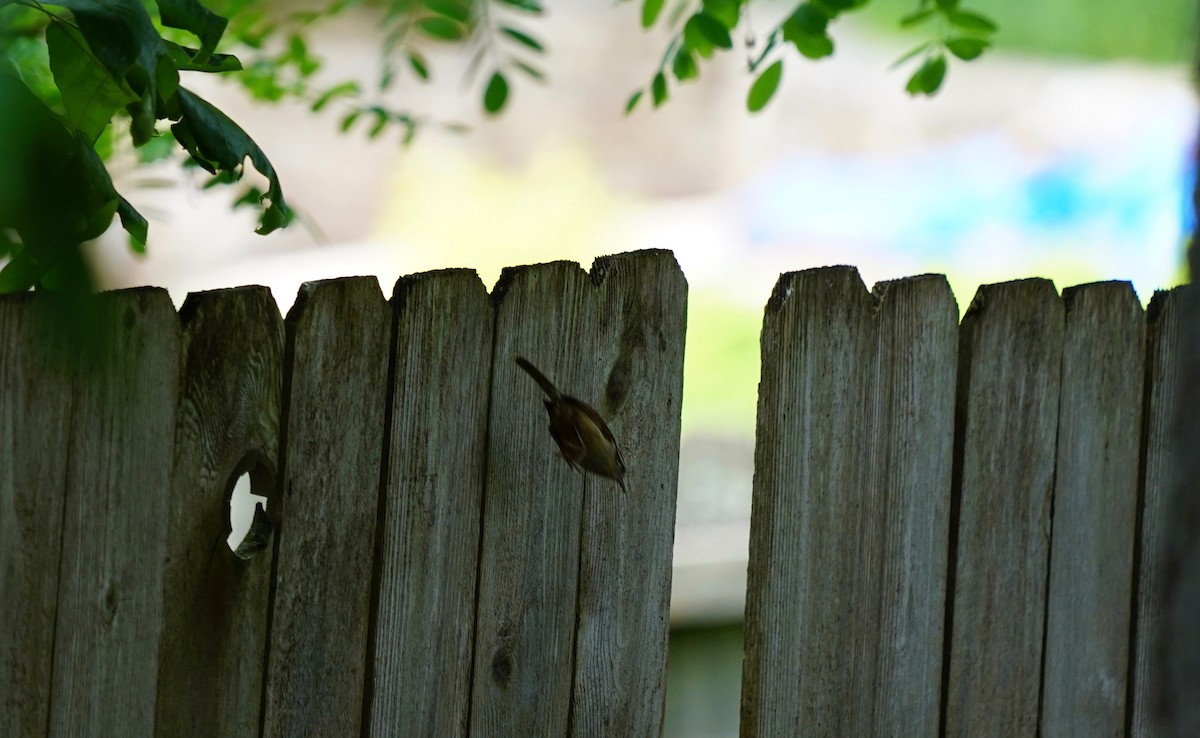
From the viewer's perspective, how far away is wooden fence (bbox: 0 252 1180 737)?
4.62 ft

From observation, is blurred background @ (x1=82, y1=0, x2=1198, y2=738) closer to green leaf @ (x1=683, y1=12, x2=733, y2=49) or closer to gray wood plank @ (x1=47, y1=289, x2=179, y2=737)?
green leaf @ (x1=683, y1=12, x2=733, y2=49)

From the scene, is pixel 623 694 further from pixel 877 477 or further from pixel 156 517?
pixel 156 517

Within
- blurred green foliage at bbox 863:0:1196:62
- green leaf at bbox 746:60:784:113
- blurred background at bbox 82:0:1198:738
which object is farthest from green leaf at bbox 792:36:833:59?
blurred green foliage at bbox 863:0:1196:62

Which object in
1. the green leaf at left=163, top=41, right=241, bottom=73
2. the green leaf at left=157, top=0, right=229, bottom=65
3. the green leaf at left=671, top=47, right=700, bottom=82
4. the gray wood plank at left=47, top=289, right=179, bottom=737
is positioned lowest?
the gray wood plank at left=47, top=289, right=179, bottom=737

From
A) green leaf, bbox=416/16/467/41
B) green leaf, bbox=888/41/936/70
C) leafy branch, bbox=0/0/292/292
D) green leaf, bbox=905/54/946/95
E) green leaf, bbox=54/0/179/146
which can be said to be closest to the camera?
leafy branch, bbox=0/0/292/292

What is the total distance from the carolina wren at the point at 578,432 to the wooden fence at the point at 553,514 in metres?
0.04

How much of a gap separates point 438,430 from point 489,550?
19 cm

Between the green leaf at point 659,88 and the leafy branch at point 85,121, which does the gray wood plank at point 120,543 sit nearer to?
the leafy branch at point 85,121

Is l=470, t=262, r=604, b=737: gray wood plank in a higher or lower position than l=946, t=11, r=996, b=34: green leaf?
lower

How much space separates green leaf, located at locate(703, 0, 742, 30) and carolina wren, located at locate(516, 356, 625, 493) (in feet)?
4.16

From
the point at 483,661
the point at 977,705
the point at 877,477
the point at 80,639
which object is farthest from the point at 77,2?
the point at 977,705

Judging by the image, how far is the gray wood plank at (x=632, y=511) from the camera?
5.59 feet

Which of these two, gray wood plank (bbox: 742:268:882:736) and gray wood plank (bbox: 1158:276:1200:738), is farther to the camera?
gray wood plank (bbox: 742:268:882:736)

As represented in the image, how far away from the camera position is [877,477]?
1843 millimetres
